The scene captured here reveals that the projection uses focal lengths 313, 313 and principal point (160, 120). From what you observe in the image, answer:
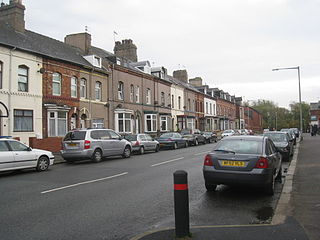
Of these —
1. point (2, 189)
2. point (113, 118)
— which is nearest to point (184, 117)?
point (113, 118)

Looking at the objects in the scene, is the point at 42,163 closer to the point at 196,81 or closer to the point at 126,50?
the point at 126,50

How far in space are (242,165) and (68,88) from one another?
1913 cm

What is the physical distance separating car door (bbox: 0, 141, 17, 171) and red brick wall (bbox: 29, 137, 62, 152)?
30.0 ft

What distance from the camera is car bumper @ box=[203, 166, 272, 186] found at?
7.32 meters

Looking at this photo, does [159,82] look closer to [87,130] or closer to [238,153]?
[87,130]

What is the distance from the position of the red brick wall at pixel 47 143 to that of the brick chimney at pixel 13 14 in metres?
8.43

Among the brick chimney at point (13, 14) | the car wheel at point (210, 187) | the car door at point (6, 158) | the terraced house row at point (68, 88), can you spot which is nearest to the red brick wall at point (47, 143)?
the terraced house row at point (68, 88)

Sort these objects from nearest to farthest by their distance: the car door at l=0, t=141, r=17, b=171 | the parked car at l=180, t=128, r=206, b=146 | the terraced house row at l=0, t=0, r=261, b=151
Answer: the car door at l=0, t=141, r=17, b=171 → the terraced house row at l=0, t=0, r=261, b=151 → the parked car at l=180, t=128, r=206, b=146

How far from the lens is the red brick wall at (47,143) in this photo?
20.5 m

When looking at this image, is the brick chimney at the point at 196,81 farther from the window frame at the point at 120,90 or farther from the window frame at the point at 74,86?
the window frame at the point at 74,86

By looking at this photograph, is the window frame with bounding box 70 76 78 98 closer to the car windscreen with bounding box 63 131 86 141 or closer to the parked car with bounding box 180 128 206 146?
the car windscreen with bounding box 63 131 86 141

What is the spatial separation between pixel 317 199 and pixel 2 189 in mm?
8172

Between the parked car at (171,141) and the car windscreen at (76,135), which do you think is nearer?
the car windscreen at (76,135)

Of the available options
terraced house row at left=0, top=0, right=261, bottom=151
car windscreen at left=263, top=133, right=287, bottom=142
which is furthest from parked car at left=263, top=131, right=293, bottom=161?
terraced house row at left=0, top=0, right=261, bottom=151
